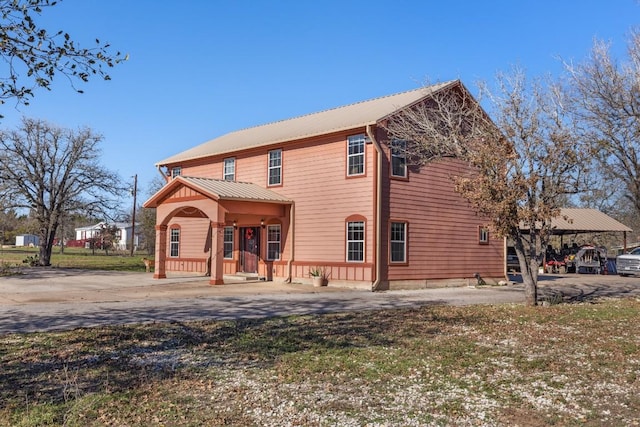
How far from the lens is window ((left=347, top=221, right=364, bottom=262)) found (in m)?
18.3

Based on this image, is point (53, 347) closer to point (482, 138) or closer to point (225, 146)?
point (482, 138)

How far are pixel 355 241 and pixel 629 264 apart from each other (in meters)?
18.9

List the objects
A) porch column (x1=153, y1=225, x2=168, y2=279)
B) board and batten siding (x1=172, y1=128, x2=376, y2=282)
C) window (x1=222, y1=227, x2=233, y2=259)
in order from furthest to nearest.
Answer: window (x1=222, y1=227, x2=233, y2=259) → porch column (x1=153, y1=225, x2=168, y2=279) → board and batten siding (x1=172, y1=128, x2=376, y2=282)

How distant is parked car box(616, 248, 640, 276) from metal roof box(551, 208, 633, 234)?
3974mm

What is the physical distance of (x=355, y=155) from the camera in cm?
1866

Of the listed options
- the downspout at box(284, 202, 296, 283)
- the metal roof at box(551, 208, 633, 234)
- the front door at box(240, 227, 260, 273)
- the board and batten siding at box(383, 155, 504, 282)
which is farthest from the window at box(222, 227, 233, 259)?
the metal roof at box(551, 208, 633, 234)

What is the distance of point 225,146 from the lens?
2481cm

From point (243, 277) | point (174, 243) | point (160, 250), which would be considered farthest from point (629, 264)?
point (160, 250)

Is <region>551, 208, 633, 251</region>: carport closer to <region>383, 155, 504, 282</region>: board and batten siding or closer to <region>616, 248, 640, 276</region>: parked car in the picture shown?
<region>616, 248, 640, 276</region>: parked car

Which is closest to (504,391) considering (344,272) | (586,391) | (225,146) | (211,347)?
(586,391)

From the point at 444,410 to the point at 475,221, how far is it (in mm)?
16979

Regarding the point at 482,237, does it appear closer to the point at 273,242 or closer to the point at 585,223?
the point at 273,242

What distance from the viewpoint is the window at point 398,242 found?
728 inches

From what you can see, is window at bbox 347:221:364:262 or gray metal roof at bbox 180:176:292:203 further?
gray metal roof at bbox 180:176:292:203
